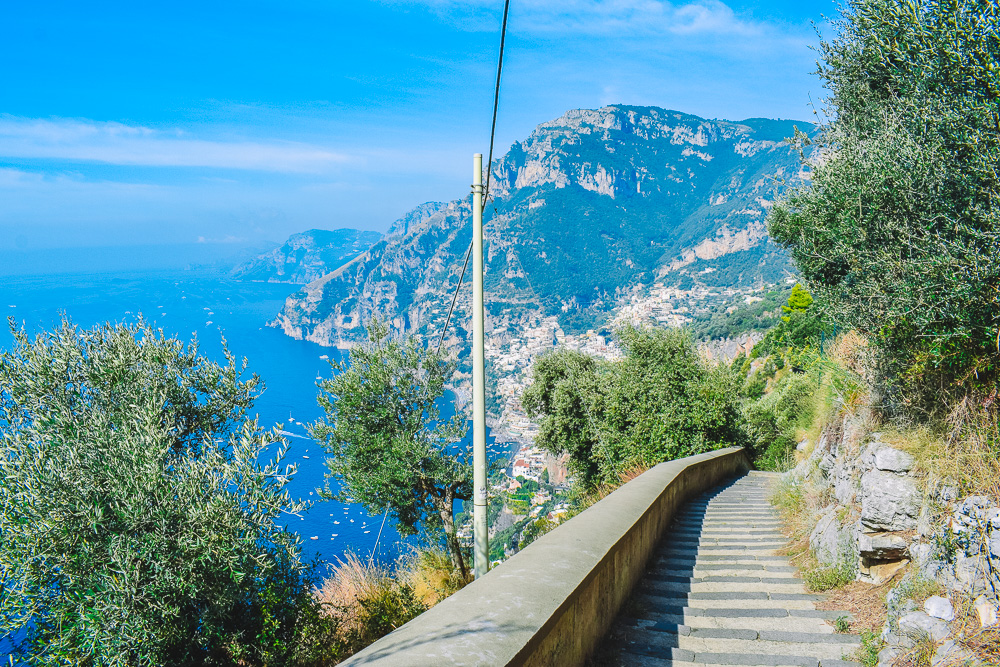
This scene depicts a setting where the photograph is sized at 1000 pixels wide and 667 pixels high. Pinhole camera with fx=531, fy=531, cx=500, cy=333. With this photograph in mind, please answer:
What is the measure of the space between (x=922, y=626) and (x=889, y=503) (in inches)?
49.5

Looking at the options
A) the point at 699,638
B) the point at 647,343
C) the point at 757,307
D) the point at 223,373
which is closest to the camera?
the point at 699,638

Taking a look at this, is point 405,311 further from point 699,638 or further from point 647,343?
point 699,638

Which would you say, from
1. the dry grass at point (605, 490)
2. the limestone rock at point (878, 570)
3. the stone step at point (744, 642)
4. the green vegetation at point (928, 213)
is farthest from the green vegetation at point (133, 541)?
the green vegetation at point (928, 213)

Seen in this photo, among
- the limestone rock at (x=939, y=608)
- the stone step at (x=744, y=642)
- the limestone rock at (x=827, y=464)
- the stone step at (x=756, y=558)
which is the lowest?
the stone step at (x=756, y=558)

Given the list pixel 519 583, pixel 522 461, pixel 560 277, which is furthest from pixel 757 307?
pixel 560 277

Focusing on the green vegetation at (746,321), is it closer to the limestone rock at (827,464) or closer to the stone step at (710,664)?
the limestone rock at (827,464)

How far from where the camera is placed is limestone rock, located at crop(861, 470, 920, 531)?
3938mm

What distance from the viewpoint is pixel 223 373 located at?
8672mm

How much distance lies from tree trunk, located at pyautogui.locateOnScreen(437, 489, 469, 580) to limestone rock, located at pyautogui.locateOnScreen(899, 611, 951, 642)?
27.1ft

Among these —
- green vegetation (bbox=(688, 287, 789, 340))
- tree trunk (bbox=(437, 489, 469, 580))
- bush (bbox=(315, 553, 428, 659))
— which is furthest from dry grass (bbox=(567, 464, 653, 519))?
green vegetation (bbox=(688, 287, 789, 340))

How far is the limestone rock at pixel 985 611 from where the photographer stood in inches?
106

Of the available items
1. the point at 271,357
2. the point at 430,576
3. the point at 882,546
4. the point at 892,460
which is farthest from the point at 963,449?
the point at 271,357

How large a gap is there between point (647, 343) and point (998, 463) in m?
16.8

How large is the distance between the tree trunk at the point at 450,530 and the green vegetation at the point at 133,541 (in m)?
4.43
